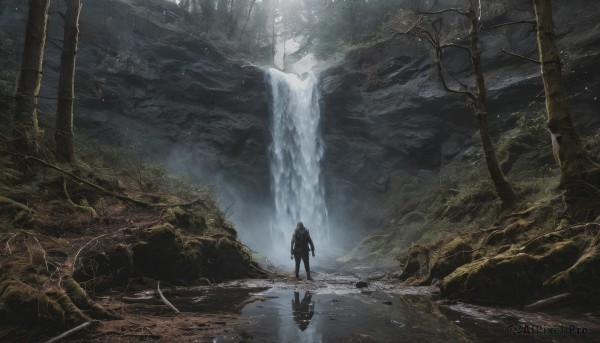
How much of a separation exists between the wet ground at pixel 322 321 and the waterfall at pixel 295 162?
1926 cm

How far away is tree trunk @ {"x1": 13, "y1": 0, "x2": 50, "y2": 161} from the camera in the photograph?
27.7 feet

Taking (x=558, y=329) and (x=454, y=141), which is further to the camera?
(x=454, y=141)

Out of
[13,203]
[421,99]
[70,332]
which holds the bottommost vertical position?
[70,332]

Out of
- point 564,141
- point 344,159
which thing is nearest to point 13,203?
point 564,141

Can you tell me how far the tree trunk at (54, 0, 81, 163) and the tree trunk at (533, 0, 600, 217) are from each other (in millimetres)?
11590

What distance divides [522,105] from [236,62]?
20.2 metres

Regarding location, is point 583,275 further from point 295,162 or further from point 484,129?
point 295,162

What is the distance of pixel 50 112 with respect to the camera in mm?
19062

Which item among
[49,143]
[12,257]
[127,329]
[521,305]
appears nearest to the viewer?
[127,329]

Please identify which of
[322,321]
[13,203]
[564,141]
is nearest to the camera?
[322,321]

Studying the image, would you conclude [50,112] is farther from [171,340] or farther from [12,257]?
[171,340]

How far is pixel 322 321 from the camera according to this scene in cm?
590

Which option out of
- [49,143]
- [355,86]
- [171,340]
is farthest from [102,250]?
[355,86]

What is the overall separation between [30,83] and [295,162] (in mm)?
20612
